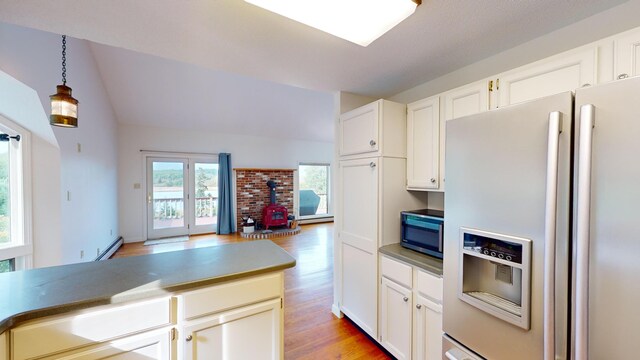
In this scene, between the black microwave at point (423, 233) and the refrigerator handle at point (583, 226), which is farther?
the black microwave at point (423, 233)

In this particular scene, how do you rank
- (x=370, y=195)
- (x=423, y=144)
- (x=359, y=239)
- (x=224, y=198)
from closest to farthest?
(x=423, y=144) < (x=370, y=195) < (x=359, y=239) < (x=224, y=198)

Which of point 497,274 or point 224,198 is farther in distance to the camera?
point 224,198

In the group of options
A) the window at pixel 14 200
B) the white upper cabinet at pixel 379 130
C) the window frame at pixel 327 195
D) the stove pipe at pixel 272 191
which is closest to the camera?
the white upper cabinet at pixel 379 130

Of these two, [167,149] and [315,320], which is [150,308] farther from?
[167,149]

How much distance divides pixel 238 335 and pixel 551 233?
4.79 ft

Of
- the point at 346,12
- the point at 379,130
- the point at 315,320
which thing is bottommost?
the point at 315,320

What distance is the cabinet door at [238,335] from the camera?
3.88 feet

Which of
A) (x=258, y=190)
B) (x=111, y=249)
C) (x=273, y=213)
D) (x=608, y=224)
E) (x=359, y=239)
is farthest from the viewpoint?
(x=258, y=190)

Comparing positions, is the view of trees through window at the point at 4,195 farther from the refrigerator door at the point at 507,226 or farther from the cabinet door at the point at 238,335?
the refrigerator door at the point at 507,226

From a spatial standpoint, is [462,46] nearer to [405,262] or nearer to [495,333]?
[405,262]

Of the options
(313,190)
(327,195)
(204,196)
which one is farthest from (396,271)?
(327,195)

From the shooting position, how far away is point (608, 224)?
77cm

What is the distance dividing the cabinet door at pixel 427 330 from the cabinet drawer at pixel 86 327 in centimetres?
147

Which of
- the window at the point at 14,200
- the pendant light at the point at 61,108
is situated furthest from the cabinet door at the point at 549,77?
the window at the point at 14,200
